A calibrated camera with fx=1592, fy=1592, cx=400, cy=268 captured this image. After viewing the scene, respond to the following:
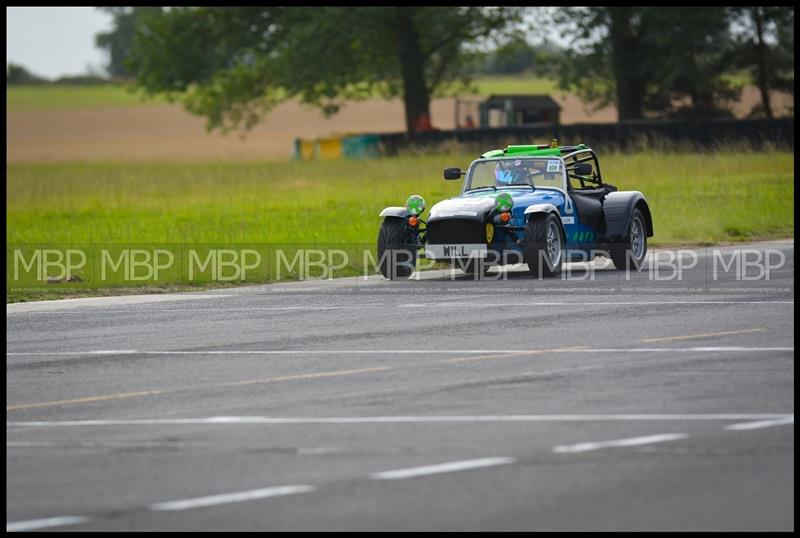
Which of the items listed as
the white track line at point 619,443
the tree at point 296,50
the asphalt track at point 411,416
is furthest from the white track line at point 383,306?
the tree at point 296,50

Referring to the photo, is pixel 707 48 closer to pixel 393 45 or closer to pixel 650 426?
pixel 393 45

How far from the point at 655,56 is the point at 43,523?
53.7 meters

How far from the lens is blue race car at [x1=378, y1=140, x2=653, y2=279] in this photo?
745 inches

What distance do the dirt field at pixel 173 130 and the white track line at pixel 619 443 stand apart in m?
65.0

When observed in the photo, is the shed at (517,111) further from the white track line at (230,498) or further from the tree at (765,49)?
the white track line at (230,498)

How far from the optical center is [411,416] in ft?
31.9

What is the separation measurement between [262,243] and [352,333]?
1064 centimetres

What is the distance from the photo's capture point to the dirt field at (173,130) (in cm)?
8225

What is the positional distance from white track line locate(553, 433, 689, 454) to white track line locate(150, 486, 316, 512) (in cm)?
152

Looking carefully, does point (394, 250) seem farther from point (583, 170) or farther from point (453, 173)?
point (583, 170)

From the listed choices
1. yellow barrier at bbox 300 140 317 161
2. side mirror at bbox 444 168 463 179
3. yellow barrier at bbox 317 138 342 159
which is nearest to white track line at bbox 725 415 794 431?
side mirror at bbox 444 168 463 179

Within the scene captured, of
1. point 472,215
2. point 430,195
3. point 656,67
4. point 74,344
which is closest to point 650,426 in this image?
point 74,344

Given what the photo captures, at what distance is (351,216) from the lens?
96.6 feet

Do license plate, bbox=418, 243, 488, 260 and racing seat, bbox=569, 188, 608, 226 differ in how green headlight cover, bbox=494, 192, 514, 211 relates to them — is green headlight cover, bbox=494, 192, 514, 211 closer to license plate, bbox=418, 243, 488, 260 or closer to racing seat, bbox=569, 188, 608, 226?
license plate, bbox=418, 243, 488, 260
